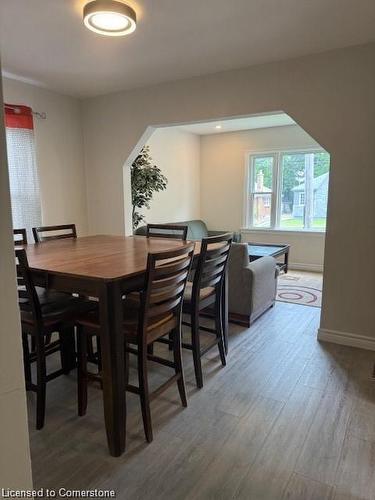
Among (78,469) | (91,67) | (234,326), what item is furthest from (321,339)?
(91,67)

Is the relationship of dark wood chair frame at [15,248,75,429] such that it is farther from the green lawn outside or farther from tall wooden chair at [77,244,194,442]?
the green lawn outside

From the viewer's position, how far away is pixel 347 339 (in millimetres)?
3018

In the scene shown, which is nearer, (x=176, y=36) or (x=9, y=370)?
(x=9, y=370)

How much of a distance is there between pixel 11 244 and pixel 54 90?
3758 mm

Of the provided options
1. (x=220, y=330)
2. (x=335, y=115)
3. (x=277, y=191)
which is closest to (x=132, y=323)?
(x=220, y=330)

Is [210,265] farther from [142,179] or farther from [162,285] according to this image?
[142,179]

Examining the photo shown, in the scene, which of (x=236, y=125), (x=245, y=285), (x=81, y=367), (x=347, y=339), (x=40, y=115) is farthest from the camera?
(x=236, y=125)

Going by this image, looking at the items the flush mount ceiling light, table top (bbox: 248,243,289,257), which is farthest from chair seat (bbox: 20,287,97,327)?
table top (bbox: 248,243,289,257)

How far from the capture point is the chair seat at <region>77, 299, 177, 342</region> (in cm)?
183

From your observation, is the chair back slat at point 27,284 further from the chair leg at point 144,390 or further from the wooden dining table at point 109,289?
the chair leg at point 144,390

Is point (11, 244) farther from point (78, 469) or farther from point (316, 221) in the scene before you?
point (316, 221)

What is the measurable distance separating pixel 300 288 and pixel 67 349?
11.1 feet

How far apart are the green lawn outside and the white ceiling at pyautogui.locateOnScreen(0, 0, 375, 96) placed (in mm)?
3574

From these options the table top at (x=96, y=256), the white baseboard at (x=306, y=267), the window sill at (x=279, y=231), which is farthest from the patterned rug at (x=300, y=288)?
the table top at (x=96, y=256)
